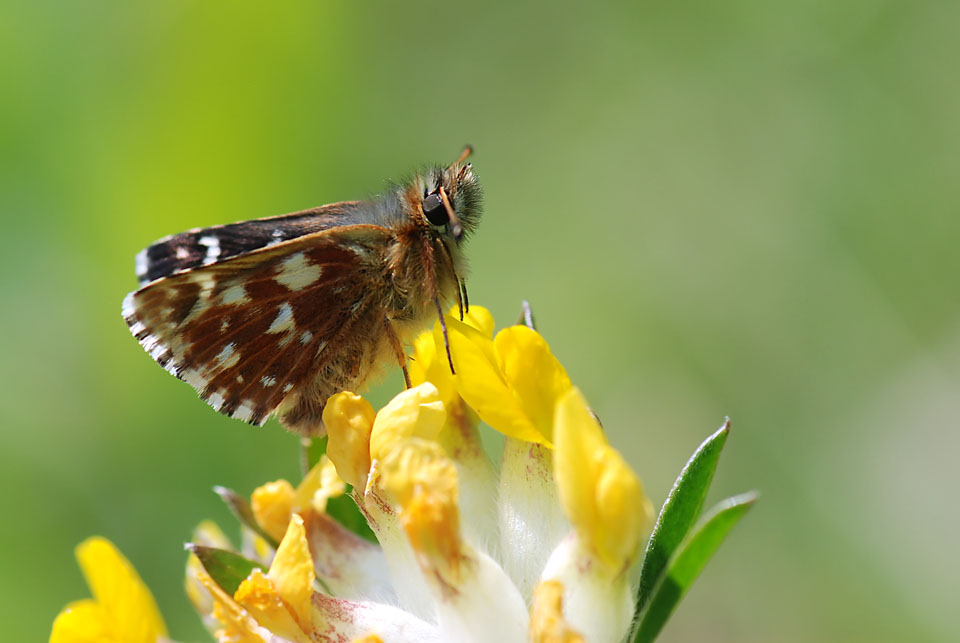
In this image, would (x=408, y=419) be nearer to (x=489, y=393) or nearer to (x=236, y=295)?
(x=489, y=393)

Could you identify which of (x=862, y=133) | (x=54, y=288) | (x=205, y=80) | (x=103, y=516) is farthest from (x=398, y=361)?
(x=862, y=133)

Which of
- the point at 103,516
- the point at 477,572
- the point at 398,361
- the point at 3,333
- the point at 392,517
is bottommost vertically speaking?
the point at 477,572

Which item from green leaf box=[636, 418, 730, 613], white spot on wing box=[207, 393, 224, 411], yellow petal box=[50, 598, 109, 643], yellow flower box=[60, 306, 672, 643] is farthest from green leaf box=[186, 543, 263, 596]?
green leaf box=[636, 418, 730, 613]

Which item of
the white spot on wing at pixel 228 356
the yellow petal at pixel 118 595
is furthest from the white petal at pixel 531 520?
the yellow petal at pixel 118 595

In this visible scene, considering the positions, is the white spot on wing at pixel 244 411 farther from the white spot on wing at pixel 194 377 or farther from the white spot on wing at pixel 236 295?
the white spot on wing at pixel 236 295

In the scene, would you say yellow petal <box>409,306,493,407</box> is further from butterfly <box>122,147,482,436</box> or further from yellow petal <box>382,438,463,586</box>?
yellow petal <box>382,438,463,586</box>

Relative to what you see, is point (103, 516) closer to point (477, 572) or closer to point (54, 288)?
point (54, 288)
